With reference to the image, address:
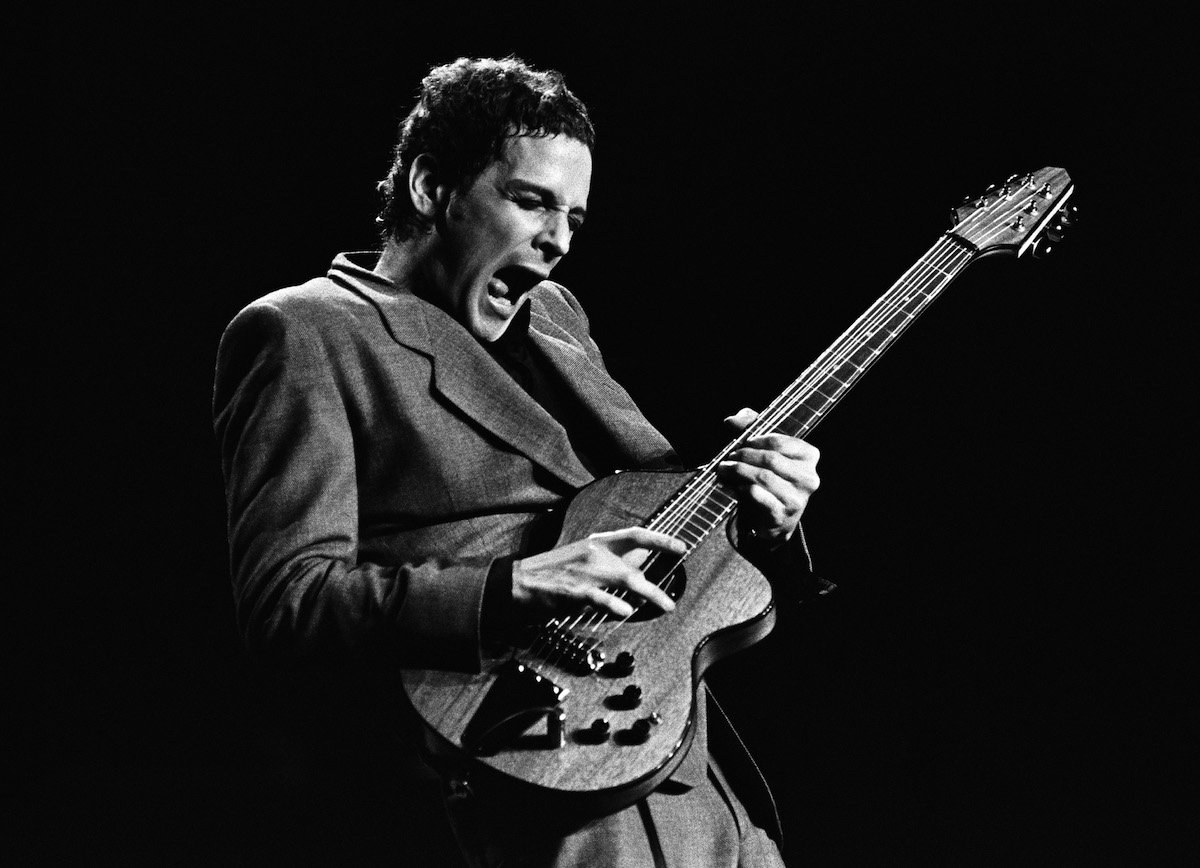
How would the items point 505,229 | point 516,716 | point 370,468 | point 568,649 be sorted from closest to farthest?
point 516,716
point 568,649
point 370,468
point 505,229

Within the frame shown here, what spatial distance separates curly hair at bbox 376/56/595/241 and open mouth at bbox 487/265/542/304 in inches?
6.1

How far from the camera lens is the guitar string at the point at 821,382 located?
159cm

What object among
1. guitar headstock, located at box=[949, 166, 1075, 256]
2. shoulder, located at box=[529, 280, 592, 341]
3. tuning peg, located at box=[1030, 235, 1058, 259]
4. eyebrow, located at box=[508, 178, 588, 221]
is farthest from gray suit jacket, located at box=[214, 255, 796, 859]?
tuning peg, located at box=[1030, 235, 1058, 259]

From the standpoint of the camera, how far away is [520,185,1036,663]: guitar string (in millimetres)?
1587

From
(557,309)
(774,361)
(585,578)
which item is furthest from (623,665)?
(774,361)

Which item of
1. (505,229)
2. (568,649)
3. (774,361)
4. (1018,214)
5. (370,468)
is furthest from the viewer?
(774,361)

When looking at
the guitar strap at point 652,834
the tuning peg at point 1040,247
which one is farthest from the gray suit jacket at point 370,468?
the tuning peg at point 1040,247

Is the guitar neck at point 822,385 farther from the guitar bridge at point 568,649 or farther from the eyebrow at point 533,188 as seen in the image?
the eyebrow at point 533,188

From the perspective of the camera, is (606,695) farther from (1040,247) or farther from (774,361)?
(774,361)

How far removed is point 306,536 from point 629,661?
45 cm

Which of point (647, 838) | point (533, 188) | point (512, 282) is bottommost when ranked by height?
point (647, 838)

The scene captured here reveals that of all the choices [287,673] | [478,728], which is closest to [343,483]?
[287,673]

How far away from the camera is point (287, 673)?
1507mm

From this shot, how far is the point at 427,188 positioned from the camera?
184 centimetres
